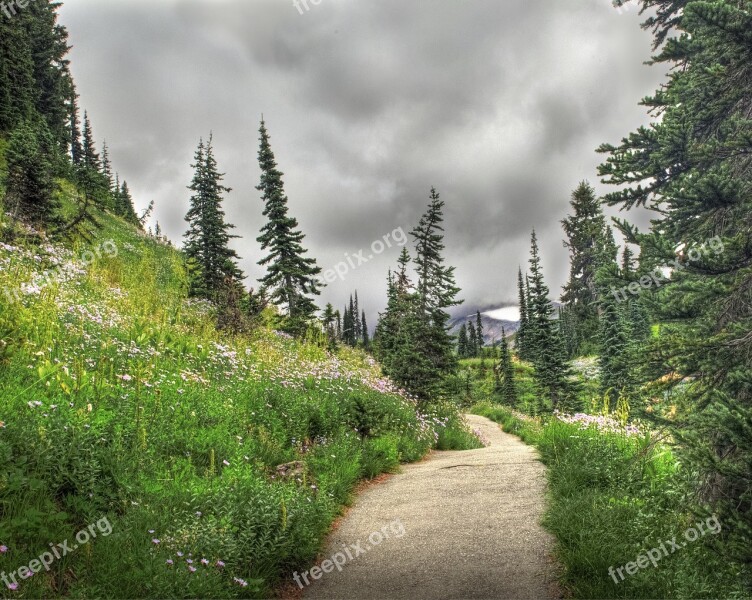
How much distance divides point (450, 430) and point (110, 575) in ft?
35.8

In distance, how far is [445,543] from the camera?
484 cm

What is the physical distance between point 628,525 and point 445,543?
2.02 m

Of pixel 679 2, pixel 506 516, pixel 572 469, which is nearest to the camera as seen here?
pixel 506 516

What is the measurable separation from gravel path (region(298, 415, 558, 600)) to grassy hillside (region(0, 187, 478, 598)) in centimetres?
45

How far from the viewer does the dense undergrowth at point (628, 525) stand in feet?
11.5

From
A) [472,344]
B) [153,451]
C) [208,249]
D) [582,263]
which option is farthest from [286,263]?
[472,344]

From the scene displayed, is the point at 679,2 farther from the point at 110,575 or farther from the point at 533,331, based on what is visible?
the point at 533,331

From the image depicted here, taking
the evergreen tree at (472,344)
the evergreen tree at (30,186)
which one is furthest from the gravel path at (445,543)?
the evergreen tree at (472,344)

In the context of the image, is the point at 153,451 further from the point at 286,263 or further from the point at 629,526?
the point at 286,263

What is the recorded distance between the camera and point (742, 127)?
4.44 metres

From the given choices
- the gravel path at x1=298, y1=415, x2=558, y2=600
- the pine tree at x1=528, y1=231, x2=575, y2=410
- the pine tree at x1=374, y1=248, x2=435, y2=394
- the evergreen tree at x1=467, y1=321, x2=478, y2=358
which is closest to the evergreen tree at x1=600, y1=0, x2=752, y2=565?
the gravel path at x1=298, y1=415, x2=558, y2=600

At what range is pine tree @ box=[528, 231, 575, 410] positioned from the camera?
29.3 metres

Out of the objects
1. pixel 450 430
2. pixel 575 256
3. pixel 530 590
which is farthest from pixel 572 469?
pixel 575 256

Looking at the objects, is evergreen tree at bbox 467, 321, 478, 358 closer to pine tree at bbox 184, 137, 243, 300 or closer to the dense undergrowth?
pine tree at bbox 184, 137, 243, 300
